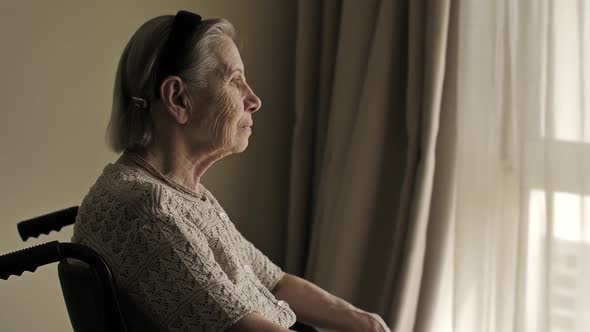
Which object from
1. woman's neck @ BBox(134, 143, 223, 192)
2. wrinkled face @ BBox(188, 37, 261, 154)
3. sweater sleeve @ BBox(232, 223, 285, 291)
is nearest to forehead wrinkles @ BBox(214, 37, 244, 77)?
wrinkled face @ BBox(188, 37, 261, 154)

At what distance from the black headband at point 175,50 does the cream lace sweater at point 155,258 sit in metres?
0.23

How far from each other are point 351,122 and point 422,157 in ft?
1.07

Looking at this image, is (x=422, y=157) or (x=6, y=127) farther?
(x=422, y=157)

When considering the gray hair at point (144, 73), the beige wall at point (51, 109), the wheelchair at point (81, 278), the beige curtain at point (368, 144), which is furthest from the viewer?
the beige curtain at point (368, 144)

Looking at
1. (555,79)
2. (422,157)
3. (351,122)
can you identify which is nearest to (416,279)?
(422,157)

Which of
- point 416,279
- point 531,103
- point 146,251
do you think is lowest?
point 416,279

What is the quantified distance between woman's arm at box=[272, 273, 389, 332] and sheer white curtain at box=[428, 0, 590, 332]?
1.75ft

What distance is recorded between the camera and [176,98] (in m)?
1.59

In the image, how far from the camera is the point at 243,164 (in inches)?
109

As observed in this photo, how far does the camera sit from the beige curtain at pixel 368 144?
2312 millimetres

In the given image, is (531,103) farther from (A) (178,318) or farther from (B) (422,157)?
(A) (178,318)

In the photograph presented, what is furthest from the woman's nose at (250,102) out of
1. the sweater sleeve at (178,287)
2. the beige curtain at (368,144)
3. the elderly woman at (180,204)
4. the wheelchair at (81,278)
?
the beige curtain at (368,144)

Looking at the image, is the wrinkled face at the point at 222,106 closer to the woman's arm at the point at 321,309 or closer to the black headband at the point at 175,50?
the black headband at the point at 175,50

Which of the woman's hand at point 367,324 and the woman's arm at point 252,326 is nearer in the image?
the woman's arm at point 252,326
